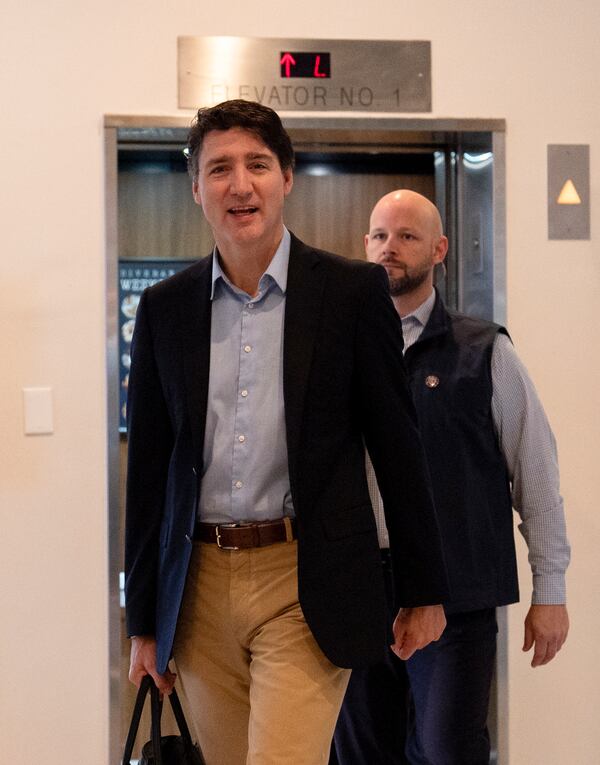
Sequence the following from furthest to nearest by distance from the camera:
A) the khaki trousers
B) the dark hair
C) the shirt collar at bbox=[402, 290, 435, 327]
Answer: the shirt collar at bbox=[402, 290, 435, 327], the dark hair, the khaki trousers

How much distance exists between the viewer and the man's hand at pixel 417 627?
5.76 ft

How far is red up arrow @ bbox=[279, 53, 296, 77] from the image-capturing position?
10.2 ft

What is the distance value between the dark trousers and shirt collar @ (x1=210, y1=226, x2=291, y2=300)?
0.79 metres

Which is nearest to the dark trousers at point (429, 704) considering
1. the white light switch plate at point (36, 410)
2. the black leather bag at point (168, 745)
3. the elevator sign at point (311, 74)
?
the black leather bag at point (168, 745)

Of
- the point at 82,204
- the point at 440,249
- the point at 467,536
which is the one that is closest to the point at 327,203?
the point at 82,204

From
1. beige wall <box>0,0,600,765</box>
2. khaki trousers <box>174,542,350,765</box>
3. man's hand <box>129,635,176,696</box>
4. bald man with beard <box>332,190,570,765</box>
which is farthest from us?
beige wall <box>0,0,600,765</box>

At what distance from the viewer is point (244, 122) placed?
5.79ft

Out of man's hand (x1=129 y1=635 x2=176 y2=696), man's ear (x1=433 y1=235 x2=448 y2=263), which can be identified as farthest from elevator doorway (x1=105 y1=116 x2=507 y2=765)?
man's hand (x1=129 y1=635 x2=176 y2=696)

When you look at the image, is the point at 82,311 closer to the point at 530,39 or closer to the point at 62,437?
the point at 62,437

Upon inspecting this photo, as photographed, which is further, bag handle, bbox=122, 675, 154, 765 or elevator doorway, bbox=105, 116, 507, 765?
elevator doorway, bbox=105, 116, 507, 765

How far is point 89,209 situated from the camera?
311cm

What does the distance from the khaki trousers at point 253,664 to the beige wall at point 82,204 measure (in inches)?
53.4

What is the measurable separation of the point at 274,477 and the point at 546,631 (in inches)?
36.6

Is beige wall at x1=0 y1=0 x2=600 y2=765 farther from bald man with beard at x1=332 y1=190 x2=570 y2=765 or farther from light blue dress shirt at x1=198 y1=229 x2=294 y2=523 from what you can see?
light blue dress shirt at x1=198 y1=229 x2=294 y2=523
